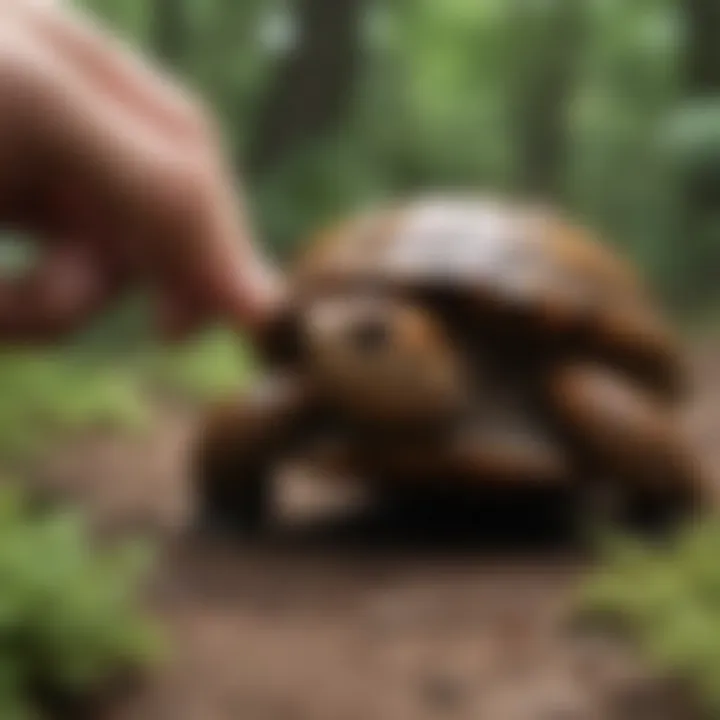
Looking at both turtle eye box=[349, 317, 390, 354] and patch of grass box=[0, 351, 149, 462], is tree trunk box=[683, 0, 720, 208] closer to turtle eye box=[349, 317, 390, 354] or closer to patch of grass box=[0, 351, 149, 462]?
patch of grass box=[0, 351, 149, 462]

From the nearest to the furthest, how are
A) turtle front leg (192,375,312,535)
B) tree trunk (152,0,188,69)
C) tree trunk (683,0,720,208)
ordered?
turtle front leg (192,375,312,535), tree trunk (152,0,188,69), tree trunk (683,0,720,208)

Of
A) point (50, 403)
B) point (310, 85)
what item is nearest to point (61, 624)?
point (50, 403)

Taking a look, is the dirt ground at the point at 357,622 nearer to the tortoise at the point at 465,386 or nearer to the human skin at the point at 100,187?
the tortoise at the point at 465,386

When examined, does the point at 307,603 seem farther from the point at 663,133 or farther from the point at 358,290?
the point at 663,133

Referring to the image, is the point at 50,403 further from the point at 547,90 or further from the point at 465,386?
the point at 547,90

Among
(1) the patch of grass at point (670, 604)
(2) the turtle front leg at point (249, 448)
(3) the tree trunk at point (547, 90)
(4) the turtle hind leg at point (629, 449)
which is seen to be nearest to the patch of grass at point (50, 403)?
(2) the turtle front leg at point (249, 448)

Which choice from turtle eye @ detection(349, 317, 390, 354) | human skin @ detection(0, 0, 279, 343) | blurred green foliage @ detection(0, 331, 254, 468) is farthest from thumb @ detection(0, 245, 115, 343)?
blurred green foliage @ detection(0, 331, 254, 468)
